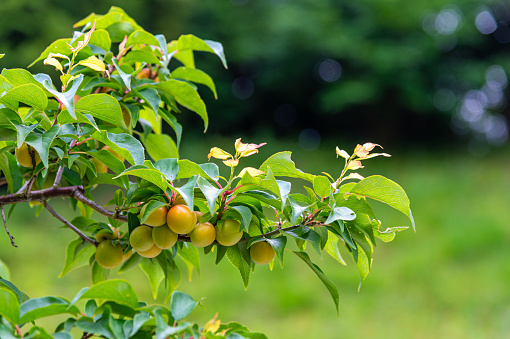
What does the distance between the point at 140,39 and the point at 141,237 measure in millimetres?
257

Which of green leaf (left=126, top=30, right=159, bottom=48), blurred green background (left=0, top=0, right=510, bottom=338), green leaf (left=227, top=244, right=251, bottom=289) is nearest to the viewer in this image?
green leaf (left=227, top=244, right=251, bottom=289)

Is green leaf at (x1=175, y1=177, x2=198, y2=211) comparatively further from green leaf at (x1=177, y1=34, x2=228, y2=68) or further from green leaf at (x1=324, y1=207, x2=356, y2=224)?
green leaf at (x1=177, y1=34, x2=228, y2=68)

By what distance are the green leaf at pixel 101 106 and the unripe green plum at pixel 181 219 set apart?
0.10m

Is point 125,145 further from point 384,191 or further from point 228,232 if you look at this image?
point 384,191

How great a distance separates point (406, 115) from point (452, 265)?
2656mm

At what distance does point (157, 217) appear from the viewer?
1.50 feet

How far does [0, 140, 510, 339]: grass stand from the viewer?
2535 mm

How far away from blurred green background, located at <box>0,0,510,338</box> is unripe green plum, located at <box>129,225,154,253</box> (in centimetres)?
208

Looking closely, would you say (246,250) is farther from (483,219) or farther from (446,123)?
(446,123)

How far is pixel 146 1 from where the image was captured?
Result: 4195 mm

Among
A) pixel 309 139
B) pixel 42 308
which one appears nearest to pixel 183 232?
pixel 42 308

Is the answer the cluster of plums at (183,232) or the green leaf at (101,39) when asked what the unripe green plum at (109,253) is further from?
the green leaf at (101,39)

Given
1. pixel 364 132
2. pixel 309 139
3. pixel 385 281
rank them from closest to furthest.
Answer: pixel 385 281, pixel 309 139, pixel 364 132

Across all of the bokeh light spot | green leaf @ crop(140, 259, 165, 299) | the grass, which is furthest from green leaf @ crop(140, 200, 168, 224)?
the bokeh light spot
